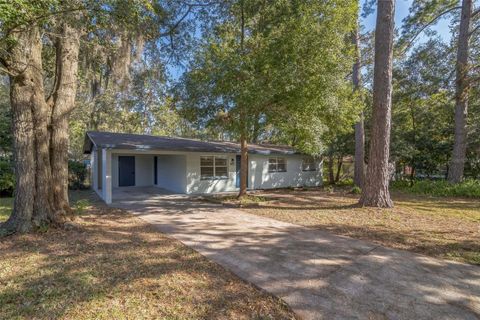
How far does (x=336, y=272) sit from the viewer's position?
3.94 metres

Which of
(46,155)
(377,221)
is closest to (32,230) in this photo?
(46,155)

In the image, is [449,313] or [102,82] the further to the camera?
[102,82]

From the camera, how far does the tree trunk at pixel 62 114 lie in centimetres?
611

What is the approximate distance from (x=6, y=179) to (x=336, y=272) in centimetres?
1333

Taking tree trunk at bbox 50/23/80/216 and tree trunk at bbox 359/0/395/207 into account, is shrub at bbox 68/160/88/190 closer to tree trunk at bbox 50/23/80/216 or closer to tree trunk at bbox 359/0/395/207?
tree trunk at bbox 50/23/80/216

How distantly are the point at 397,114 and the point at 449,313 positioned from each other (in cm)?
1529

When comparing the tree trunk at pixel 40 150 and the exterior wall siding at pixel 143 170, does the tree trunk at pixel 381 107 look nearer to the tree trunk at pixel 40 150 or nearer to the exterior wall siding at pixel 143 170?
the tree trunk at pixel 40 150

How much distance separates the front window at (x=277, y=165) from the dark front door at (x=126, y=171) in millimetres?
8032

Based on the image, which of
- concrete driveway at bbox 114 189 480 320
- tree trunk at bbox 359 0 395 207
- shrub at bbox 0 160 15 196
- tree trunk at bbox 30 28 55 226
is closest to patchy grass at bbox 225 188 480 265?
concrete driveway at bbox 114 189 480 320

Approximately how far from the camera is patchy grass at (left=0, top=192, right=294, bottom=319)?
290 centimetres

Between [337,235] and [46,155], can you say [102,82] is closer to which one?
[46,155]

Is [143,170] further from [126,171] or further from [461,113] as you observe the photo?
[461,113]

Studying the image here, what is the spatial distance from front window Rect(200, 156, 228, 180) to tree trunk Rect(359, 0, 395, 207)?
7317 millimetres

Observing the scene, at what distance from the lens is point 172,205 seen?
9.65 m
